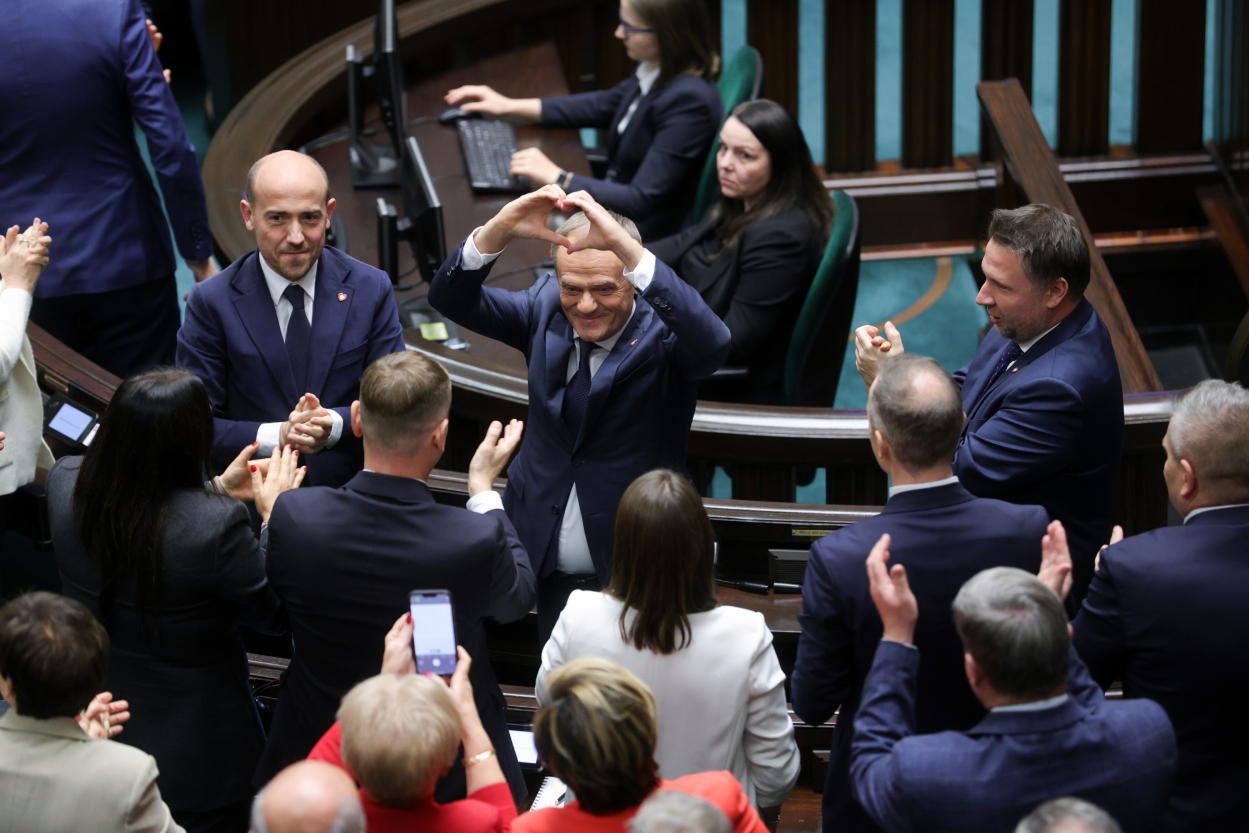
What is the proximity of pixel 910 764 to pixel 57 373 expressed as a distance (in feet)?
6.29

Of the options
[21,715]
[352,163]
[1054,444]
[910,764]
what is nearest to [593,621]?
[910,764]

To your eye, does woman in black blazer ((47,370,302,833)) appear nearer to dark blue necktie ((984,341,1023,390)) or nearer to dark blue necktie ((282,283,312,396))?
dark blue necktie ((282,283,312,396))

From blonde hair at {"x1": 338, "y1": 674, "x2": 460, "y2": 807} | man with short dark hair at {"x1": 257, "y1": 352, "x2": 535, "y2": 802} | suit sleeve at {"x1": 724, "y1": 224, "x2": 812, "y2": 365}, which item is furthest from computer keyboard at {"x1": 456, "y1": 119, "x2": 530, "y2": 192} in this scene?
blonde hair at {"x1": 338, "y1": 674, "x2": 460, "y2": 807}

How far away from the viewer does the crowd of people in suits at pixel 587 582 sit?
1896mm

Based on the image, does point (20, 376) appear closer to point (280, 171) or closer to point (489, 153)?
point (280, 171)

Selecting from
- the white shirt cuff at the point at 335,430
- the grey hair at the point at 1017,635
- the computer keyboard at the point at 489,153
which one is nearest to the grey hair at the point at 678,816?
the grey hair at the point at 1017,635

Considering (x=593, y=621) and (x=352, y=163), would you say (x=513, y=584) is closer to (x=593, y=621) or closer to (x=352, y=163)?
(x=593, y=621)

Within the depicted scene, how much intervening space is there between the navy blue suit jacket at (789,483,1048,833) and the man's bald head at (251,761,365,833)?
67 centimetres

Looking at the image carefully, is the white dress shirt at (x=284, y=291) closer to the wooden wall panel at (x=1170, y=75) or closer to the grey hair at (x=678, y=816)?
the grey hair at (x=678, y=816)

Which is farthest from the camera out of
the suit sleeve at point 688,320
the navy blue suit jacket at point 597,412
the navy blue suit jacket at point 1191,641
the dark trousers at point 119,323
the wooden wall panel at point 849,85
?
the wooden wall panel at point 849,85

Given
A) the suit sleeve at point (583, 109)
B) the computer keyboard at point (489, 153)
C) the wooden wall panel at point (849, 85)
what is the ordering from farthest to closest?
1. the wooden wall panel at point (849, 85)
2. the suit sleeve at point (583, 109)
3. the computer keyboard at point (489, 153)

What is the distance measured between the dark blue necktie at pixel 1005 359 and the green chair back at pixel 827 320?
1.12 meters

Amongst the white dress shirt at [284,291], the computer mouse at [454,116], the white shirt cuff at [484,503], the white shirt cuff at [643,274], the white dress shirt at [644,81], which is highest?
the white dress shirt at [644,81]

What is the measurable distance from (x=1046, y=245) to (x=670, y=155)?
2004 millimetres
